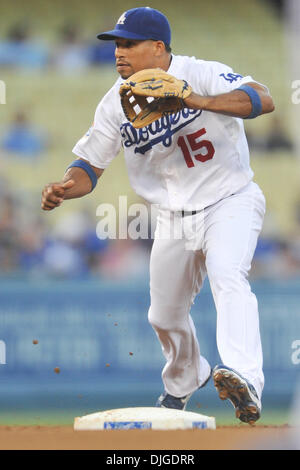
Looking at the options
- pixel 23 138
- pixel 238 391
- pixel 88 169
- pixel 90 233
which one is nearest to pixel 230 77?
pixel 88 169

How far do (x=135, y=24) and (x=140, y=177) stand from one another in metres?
0.86

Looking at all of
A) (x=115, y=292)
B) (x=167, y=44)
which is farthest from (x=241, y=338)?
(x=115, y=292)

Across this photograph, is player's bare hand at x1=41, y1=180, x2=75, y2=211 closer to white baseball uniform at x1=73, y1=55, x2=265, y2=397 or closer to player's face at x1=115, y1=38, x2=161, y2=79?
white baseball uniform at x1=73, y1=55, x2=265, y2=397

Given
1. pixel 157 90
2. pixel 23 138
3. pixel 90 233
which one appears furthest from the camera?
pixel 23 138

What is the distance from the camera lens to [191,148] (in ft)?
14.7

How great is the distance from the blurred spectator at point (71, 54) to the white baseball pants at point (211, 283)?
5.33 metres

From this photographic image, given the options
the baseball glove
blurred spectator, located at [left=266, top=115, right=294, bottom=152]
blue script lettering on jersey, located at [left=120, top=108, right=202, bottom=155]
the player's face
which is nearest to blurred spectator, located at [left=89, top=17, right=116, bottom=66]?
blurred spectator, located at [left=266, top=115, right=294, bottom=152]

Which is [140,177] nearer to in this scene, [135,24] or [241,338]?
[135,24]

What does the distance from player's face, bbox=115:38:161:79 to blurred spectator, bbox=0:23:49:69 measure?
216 inches

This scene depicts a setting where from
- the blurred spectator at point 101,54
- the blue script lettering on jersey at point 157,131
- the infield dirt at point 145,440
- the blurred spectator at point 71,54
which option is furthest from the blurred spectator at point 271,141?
the infield dirt at point 145,440

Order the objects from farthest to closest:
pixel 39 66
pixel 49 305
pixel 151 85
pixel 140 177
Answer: pixel 39 66, pixel 49 305, pixel 140 177, pixel 151 85

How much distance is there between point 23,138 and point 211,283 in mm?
5651

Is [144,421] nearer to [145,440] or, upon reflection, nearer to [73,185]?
[145,440]

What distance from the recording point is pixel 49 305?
762 centimetres
